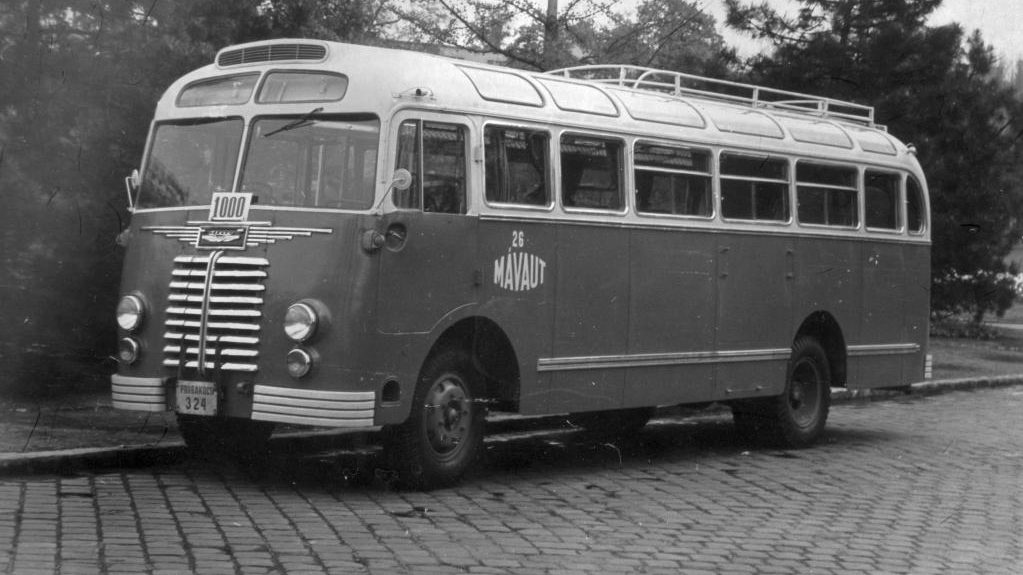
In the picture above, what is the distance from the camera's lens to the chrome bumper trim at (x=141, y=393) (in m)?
10.5

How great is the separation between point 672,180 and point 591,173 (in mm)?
1086

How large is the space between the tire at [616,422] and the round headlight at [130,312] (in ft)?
Result: 15.3

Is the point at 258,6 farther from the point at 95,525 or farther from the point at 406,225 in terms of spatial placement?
the point at 95,525

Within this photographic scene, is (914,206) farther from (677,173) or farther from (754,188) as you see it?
(677,173)

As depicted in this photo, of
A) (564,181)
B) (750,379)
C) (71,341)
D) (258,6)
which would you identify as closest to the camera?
(564,181)

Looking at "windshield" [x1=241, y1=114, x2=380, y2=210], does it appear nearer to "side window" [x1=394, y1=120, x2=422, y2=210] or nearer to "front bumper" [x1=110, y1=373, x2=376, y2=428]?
"side window" [x1=394, y1=120, x2=422, y2=210]

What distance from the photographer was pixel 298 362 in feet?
32.6

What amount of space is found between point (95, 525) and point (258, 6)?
8187 mm

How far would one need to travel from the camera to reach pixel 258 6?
15781mm

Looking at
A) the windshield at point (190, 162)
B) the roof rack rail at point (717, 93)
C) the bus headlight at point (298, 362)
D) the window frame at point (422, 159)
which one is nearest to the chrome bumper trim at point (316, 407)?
the bus headlight at point (298, 362)

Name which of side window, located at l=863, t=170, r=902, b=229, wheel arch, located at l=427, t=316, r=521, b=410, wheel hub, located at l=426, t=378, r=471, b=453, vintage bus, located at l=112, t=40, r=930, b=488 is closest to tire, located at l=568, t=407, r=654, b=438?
vintage bus, located at l=112, t=40, r=930, b=488

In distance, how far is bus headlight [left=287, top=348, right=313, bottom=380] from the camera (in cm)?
989

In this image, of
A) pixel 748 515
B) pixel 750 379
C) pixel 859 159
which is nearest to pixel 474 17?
pixel 859 159

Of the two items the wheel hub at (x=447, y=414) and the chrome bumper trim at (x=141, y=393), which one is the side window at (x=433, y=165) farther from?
the chrome bumper trim at (x=141, y=393)
